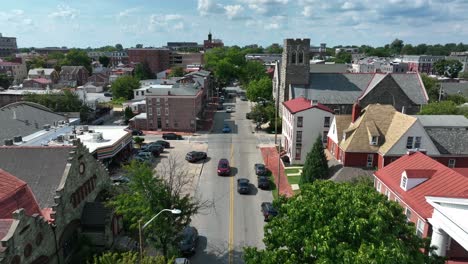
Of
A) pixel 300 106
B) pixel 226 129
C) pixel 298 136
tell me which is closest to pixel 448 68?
pixel 226 129

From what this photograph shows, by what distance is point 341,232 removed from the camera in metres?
15.0

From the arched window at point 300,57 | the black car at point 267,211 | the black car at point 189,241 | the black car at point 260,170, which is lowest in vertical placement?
the black car at point 189,241

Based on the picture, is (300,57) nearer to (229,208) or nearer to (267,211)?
(229,208)

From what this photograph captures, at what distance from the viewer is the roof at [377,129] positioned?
3691cm

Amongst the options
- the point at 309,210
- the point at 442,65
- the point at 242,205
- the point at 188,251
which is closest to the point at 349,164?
the point at 242,205

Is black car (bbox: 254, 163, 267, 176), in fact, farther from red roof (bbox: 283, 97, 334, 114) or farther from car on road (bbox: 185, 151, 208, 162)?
car on road (bbox: 185, 151, 208, 162)

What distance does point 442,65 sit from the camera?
163 meters

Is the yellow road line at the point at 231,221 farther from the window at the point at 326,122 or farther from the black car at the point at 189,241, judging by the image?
the window at the point at 326,122

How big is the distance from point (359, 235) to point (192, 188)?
2776 cm

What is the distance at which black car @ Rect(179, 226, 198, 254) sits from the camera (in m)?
27.2

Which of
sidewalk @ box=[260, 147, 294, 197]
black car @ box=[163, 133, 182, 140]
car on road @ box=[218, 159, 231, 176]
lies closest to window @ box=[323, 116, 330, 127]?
sidewalk @ box=[260, 147, 294, 197]

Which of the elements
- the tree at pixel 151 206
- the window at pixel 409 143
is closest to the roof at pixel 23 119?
the tree at pixel 151 206

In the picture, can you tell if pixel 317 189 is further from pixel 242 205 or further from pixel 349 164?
pixel 349 164

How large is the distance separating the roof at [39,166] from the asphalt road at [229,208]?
12105 millimetres
